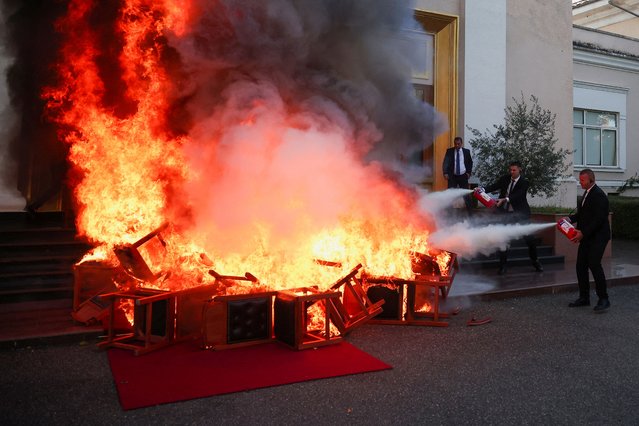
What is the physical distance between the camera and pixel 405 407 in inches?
143

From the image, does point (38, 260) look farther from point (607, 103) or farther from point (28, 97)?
point (607, 103)

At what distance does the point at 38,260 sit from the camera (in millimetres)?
7141

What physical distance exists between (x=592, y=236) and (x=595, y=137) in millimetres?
12492

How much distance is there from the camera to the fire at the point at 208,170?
20.2ft

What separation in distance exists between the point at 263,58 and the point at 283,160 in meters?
1.33

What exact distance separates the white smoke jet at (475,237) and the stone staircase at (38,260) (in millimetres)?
5037

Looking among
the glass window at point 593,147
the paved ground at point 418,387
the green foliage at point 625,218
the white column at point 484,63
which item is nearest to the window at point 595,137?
the glass window at point 593,147

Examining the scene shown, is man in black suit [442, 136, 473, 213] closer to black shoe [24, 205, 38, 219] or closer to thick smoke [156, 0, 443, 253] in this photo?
thick smoke [156, 0, 443, 253]

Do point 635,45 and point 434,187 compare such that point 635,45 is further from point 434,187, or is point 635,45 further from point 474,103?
point 434,187

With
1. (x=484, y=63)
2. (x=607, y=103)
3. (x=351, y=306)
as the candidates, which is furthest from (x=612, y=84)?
(x=351, y=306)

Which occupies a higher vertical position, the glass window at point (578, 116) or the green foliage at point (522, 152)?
the glass window at point (578, 116)

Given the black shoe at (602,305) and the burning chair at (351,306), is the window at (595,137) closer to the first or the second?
the black shoe at (602,305)

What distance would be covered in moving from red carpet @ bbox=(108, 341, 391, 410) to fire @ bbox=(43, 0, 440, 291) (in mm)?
1183

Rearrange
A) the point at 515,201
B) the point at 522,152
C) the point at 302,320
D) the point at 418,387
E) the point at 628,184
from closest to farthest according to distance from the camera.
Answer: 1. the point at 418,387
2. the point at 302,320
3. the point at 515,201
4. the point at 522,152
5. the point at 628,184
